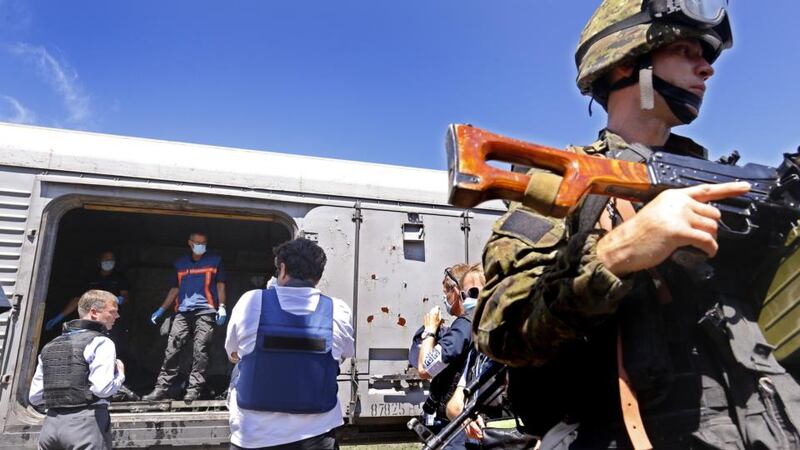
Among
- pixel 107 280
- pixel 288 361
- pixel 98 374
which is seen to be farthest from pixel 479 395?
pixel 107 280

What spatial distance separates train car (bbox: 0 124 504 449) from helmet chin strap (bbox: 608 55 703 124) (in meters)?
3.41

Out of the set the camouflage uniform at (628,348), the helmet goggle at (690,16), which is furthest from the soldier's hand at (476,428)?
the helmet goggle at (690,16)

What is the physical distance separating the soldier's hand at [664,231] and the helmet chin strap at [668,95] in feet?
1.51

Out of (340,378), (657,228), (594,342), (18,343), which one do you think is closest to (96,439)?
(18,343)

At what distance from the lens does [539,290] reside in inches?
39.4

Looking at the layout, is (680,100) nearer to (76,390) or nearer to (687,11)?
(687,11)

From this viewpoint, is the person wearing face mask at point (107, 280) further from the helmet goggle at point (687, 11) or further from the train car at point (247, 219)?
the helmet goggle at point (687, 11)

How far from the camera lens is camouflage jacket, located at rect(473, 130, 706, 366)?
917 millimetres

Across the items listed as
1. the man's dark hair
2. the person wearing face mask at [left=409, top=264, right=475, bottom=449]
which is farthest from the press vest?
the person wearing face mask at [left=409, top=264, right=475, bottom=449]

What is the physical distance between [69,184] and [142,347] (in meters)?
3.62

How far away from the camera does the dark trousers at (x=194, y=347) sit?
525 centimetres

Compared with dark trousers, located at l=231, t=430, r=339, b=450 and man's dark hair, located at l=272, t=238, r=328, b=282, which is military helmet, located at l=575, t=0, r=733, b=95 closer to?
man's dark hair, located at l=272, t=238, r=328, b=282

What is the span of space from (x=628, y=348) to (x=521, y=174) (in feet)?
1.30

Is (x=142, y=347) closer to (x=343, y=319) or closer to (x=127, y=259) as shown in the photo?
(x=127, y=259)
